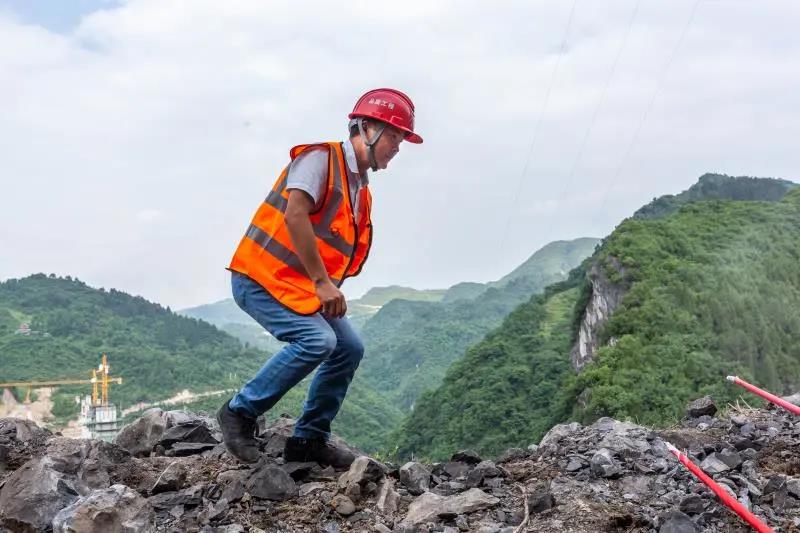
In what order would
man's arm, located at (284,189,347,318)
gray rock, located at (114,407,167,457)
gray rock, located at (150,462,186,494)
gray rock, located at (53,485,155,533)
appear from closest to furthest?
1. gray rock, located at (53,485,155,533)
2. man's arm, located at (284,189,347,318)
3. gray rock, located at (150,462,186,494)
4. gray rock, located at (114,407,167,457)

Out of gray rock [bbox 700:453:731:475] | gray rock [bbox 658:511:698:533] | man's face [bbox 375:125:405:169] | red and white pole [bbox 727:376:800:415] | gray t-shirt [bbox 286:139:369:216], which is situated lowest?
gray rock [bbox 658:511:698:533]

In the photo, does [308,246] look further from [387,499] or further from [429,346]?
[429,346]

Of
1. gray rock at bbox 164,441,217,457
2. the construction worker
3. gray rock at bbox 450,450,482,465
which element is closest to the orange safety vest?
the construction worker

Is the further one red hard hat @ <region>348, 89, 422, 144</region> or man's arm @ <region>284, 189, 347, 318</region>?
red hard hat @ <region>348, 89, 422, 144</region>

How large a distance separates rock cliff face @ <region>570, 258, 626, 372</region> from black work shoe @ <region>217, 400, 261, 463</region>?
49235 mm

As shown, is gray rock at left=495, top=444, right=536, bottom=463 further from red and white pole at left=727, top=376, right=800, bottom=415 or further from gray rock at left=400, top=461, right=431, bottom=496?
red and white pole at left=727, top=376, right=800, bottom=415

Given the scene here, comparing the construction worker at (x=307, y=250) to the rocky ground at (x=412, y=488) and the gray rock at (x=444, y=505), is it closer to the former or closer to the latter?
the rocky ground at (x=412, y=488)

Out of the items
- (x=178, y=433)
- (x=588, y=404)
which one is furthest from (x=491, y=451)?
(x=178, y=433)

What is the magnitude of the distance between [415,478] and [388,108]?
2153 mm

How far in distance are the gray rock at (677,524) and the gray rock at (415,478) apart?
1.38m

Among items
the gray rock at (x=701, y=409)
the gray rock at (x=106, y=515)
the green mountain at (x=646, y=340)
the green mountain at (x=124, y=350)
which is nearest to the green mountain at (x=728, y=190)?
the green mountain at (x=646, y=340)

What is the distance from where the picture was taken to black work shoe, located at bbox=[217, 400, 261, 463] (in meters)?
4.05

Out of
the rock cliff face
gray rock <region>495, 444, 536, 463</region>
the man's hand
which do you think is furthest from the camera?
the rock cliff face

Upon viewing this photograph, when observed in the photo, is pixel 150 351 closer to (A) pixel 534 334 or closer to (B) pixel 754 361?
(A) pixel 534 334
